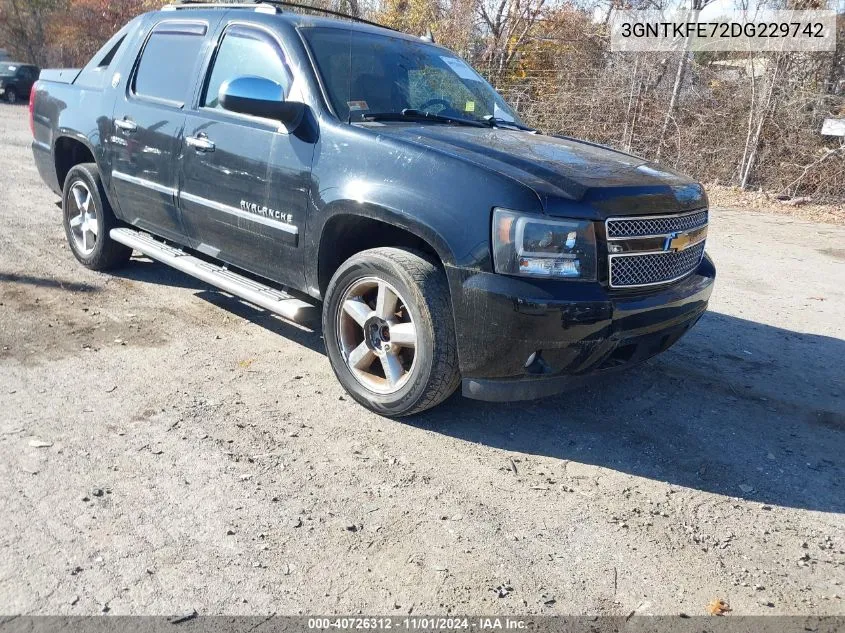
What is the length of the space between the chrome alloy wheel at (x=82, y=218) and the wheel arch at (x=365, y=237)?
9.34 feet

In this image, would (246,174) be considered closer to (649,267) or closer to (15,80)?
(649,267)

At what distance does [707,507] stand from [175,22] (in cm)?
471

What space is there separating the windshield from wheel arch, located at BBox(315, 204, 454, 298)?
0.61 metres

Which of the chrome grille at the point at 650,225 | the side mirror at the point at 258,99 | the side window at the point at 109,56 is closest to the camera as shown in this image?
the chrome grille at the point at 650,225

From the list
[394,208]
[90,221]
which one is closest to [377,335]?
[394,208]

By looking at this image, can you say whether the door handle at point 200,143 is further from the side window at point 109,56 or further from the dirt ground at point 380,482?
the side window at point 109,56

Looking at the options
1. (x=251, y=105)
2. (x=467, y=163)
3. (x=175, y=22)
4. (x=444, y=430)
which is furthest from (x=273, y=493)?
(x=175, y=22)

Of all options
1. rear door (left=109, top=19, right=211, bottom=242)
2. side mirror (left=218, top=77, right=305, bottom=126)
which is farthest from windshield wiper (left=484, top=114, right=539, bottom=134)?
rear door (left=109, top=19, right=211, bottom=242)

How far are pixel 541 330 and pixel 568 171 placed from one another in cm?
83

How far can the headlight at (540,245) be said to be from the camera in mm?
3316

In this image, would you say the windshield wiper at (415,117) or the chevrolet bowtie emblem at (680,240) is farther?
the windshield wiper at (415,117)

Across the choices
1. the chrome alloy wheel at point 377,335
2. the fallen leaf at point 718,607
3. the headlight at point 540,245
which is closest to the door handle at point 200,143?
the chrome alloy wheel at point 377,335

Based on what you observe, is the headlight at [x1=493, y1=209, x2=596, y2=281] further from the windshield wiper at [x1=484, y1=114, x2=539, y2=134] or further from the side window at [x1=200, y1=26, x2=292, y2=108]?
the side window at [x1=200, y1=26, x2=292, y2=108]

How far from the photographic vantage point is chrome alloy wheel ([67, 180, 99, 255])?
243 inches
